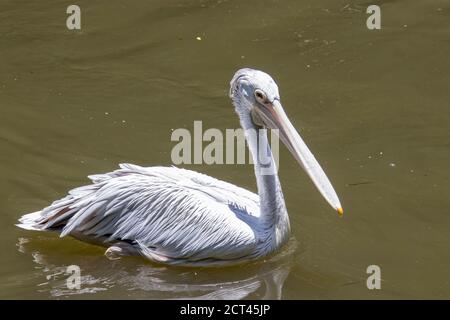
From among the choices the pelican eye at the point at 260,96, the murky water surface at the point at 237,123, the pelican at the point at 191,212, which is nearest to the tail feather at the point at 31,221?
the pelican at the point at 191,212

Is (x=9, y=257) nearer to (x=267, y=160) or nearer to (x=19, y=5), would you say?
(x=267, y=160)

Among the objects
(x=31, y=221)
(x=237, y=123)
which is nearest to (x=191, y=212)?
(x=31, y=221)

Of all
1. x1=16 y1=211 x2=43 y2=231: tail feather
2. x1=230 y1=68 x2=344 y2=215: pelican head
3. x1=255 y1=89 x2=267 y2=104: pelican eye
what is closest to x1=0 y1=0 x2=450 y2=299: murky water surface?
x1=16 y1=211 x2=43 y2=231: tail feather

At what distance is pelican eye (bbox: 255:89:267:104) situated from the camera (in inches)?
216

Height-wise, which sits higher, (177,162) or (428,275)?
(177,162)

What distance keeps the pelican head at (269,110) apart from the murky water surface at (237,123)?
0.57 metres

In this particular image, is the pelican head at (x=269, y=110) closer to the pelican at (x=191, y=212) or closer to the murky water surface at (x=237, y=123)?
the pelican at (x=191, y=212)

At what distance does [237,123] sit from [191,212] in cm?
164

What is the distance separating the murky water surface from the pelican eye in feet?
3.03

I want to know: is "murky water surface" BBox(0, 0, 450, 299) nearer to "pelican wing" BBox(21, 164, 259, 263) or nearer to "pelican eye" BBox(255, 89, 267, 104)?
"pelican wing" BBox(21, 164, 259, 263)

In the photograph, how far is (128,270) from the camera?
5602mm

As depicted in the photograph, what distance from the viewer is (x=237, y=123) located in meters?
7.16
